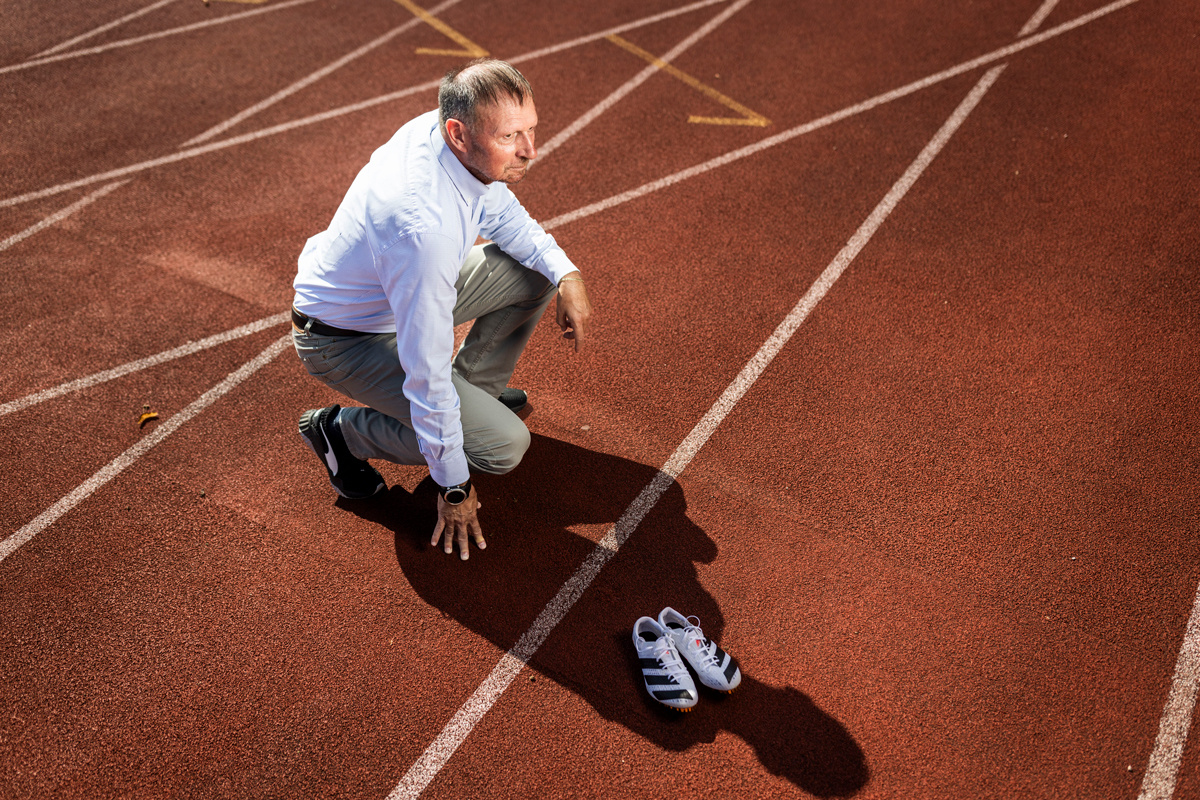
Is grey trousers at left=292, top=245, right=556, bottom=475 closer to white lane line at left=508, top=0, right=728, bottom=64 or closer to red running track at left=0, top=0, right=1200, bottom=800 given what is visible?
red running track at left=0, top=0, right=1200, bottom=800

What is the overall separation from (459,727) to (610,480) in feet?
4.83

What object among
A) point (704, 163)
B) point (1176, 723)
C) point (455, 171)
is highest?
point (455, 171)

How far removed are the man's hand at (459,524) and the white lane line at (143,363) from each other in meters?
2.15

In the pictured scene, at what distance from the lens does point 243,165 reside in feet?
22.2

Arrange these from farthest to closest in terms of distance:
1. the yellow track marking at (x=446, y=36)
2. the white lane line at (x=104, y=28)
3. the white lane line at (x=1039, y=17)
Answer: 1. the white lane line at (x=104, y=28)
2. the yellow track marking at (x=446, y=36)
3. the white lane line at (x=1039, y=17)

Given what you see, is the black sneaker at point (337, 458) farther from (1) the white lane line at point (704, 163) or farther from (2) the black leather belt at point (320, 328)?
(1) the white lane line at point (704, 163)

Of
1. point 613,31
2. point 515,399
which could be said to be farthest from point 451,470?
point 613,31

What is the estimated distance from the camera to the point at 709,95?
735 centimetres

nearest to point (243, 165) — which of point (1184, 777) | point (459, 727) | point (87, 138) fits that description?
point (87, 138)

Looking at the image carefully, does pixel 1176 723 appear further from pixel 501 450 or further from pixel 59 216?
pixel 59 216

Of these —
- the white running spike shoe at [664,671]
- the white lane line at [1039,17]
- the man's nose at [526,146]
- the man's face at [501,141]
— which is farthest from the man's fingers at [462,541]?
the white lane line at [1039,17]

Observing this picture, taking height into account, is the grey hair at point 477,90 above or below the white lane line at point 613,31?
above

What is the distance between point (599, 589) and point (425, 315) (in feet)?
5.11

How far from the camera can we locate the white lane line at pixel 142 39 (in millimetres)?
8258
